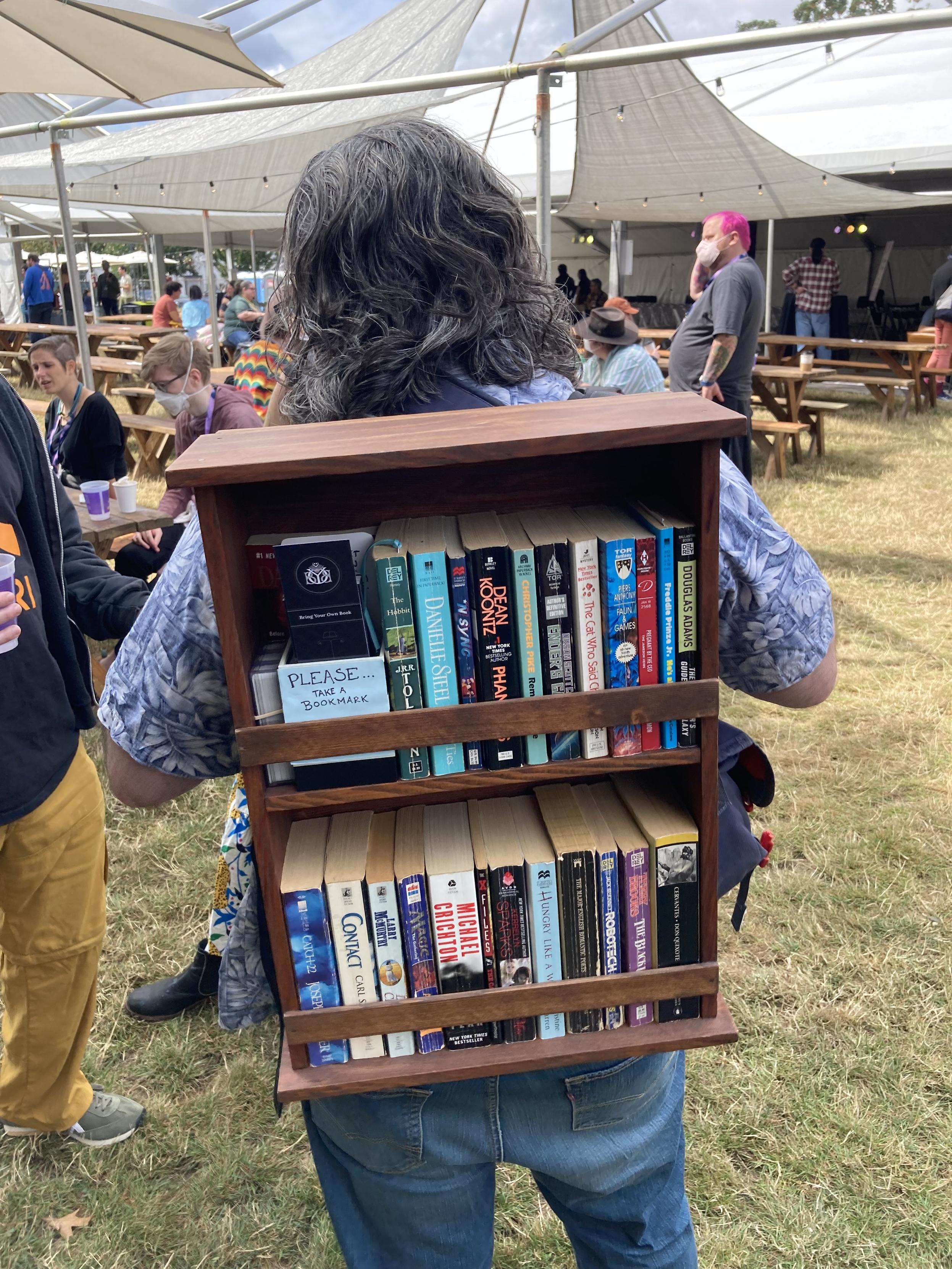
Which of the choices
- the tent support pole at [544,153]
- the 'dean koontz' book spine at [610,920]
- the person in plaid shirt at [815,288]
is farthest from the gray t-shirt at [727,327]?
the person in plaid shirt at [815,288]

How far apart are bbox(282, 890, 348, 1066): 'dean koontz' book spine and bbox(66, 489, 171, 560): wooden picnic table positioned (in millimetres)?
3352

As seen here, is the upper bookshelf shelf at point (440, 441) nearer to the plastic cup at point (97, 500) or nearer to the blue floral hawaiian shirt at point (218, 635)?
the blue floral hawaiian shirt at point (218, 635)

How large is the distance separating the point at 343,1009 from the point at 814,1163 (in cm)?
145

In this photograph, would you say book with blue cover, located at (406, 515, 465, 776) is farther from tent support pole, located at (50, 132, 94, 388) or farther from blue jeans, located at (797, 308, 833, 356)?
blue jeans, located at (797, 308, 833, 356)

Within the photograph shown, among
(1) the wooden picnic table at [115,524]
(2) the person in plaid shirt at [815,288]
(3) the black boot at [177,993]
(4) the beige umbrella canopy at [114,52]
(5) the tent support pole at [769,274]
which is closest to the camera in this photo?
(3) the black boot at [177,993]

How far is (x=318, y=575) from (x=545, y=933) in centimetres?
46

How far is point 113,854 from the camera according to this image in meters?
3.12

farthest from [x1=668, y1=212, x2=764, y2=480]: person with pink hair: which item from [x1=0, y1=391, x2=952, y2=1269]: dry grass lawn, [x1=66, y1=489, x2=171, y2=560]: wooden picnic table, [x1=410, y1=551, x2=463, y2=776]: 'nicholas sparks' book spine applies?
[x1=410, y1=551, x2=463, y2=776]: 'nicholas sparks' book spine

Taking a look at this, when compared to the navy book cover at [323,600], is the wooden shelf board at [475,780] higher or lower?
lower

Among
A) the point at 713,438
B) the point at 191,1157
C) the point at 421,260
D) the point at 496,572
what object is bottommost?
the point at 191,1157

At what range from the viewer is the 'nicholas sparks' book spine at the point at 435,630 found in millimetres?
886

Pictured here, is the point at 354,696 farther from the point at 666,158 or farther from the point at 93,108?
the point at 666,158

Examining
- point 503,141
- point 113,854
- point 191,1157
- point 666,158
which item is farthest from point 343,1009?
point 503,141

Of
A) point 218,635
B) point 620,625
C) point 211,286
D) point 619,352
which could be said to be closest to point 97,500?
point 619,352
